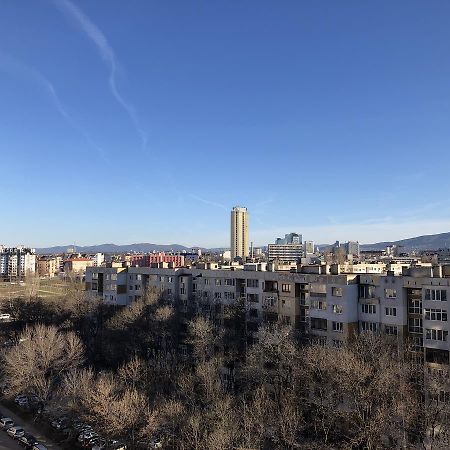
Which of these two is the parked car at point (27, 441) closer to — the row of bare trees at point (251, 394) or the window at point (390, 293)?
the row of bare trees at point (251, 394)

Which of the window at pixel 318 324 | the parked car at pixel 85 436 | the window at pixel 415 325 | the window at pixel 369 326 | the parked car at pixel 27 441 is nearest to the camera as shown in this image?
the parked car at pixel 85 436

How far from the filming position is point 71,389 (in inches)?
1409

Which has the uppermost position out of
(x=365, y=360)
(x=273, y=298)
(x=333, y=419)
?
(x=273, y=298)

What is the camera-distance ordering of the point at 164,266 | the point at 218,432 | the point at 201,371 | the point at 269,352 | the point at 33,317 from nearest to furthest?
the point at 218,432, the point at 201,371, the point at 269,352, the point at 164,266, the point at 33,317

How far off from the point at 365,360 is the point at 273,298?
1631 centimetres

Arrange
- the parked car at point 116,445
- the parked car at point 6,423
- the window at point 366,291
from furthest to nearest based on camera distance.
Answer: the window at point 366,291 < the parked car at point 6,423 < the parked car at point 116,445

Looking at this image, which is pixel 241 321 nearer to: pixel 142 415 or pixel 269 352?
pixel 269 352

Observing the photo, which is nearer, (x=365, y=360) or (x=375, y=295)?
(x=365, y=360)

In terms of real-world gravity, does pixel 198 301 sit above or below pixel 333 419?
above

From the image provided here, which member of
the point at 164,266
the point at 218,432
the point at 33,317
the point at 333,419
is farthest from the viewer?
the point at 33,317

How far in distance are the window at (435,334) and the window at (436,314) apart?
0.87 metres

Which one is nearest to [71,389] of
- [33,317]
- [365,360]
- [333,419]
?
[333,419]

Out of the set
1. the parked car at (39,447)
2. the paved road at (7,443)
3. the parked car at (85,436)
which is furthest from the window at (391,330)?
the paved road at (7,443)

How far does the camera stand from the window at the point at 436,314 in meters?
35.2
